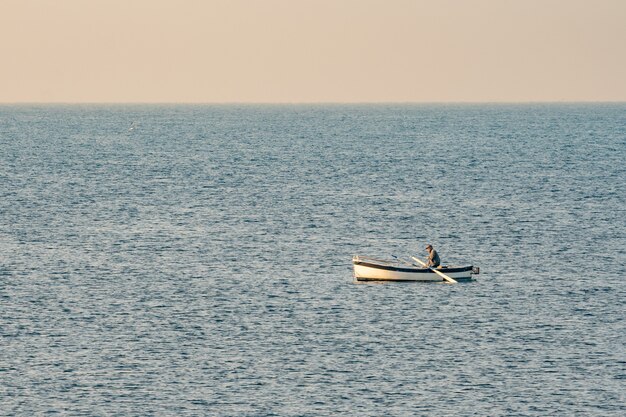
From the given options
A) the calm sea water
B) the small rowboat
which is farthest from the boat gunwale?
the calm sea water

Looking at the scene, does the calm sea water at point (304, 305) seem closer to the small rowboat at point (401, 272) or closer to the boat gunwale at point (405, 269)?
the small rowboat at point (401, 272)

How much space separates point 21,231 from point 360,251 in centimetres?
3207

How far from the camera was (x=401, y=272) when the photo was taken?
85.2 m

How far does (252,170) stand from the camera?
175m

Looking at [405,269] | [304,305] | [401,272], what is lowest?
[304,305]

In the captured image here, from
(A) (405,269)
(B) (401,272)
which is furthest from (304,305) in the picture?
(A) (405,269)

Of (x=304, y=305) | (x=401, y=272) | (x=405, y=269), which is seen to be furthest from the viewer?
(x=401, y=272)

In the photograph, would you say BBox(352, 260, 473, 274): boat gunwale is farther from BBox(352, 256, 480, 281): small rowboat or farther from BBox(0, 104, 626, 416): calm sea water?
BBox(0, 104, 626, 416): calm sea water

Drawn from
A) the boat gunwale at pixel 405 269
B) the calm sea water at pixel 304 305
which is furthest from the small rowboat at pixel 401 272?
the calm sea water at pixel 304 305

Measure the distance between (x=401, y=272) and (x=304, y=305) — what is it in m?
11.5

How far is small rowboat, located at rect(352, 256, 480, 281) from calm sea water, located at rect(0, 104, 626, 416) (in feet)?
2.94

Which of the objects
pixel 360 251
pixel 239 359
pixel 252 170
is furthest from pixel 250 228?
pixel 252 170

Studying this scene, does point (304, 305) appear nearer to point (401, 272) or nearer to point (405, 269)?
point (401, 272)

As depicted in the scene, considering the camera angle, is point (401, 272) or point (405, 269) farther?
point (401, 272)
